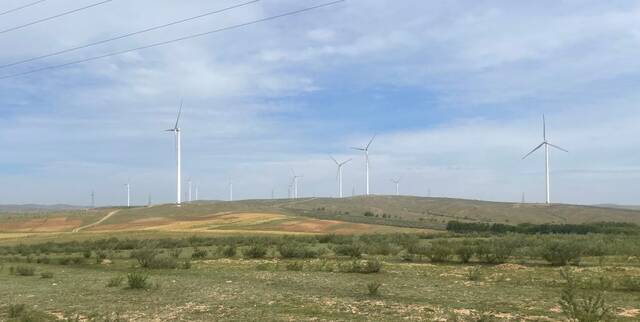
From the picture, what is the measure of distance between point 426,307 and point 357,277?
1127 cm

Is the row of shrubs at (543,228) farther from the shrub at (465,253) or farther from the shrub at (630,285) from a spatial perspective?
the shrub at (630,285)

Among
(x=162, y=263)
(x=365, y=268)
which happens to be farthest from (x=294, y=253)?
(x=365, y=268)

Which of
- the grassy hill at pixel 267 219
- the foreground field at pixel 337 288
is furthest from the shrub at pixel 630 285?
the grassy hill at pixel 267 219

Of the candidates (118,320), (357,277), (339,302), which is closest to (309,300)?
(339,302)

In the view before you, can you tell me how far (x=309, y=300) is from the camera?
74.2 feet

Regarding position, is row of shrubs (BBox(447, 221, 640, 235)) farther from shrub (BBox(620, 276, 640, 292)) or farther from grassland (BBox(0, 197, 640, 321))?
shrub (BBox(620, 276, 640, 292))

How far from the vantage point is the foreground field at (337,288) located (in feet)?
64.6

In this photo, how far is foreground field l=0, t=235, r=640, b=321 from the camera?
64.6 feet

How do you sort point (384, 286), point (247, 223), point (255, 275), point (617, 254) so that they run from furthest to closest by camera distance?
point (247, 223), point (617, 254), point (255, 275), point (384, 286)

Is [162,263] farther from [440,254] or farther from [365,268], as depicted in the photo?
[440,254]

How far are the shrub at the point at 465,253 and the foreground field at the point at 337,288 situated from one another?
165mm

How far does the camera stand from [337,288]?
26562mm

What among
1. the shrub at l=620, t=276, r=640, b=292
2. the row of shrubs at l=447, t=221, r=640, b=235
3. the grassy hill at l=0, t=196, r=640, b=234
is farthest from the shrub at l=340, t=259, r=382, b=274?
the row of shrubs at l=447, t=221, r=640, b=235

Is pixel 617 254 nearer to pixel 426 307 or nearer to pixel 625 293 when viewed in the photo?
pixel 625 293
